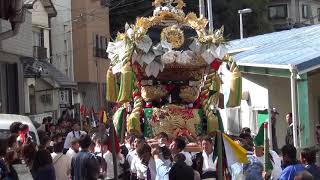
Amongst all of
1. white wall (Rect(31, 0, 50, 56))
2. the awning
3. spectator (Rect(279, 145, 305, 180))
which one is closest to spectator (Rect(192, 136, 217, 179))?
spectator (Rect(279, 145, 305, 180))

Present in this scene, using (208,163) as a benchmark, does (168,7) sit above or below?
above

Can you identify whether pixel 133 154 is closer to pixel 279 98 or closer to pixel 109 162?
pixel 109 162

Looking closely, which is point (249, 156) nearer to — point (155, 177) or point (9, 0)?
point (155, 177)

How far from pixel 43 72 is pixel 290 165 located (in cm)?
2988

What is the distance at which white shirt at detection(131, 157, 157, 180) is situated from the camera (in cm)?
1075

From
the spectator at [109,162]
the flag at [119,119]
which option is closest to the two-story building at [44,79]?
the flag at [119,119]

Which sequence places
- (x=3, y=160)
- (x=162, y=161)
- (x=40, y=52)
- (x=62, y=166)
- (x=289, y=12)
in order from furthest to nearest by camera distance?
(x=289, y=12) < (x=40, y=52) < (x=62, y=166) < (x=162, y=161) < (x=3, y=160)

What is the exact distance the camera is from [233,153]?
9281 millimetres

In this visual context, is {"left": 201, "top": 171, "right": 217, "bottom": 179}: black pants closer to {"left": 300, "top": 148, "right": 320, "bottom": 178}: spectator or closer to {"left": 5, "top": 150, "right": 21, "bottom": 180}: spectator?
{"left": 300, "top": 148, "right": 320, "bottom": 178}: spectator

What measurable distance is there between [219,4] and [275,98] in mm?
34857

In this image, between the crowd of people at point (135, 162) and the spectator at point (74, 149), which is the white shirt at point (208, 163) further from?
the spectator at point (74, 149)

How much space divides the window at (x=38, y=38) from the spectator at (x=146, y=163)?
99.3 ft

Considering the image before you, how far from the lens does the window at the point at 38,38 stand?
134ft

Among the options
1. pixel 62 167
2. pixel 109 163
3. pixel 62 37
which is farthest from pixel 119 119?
pixel 62 37
